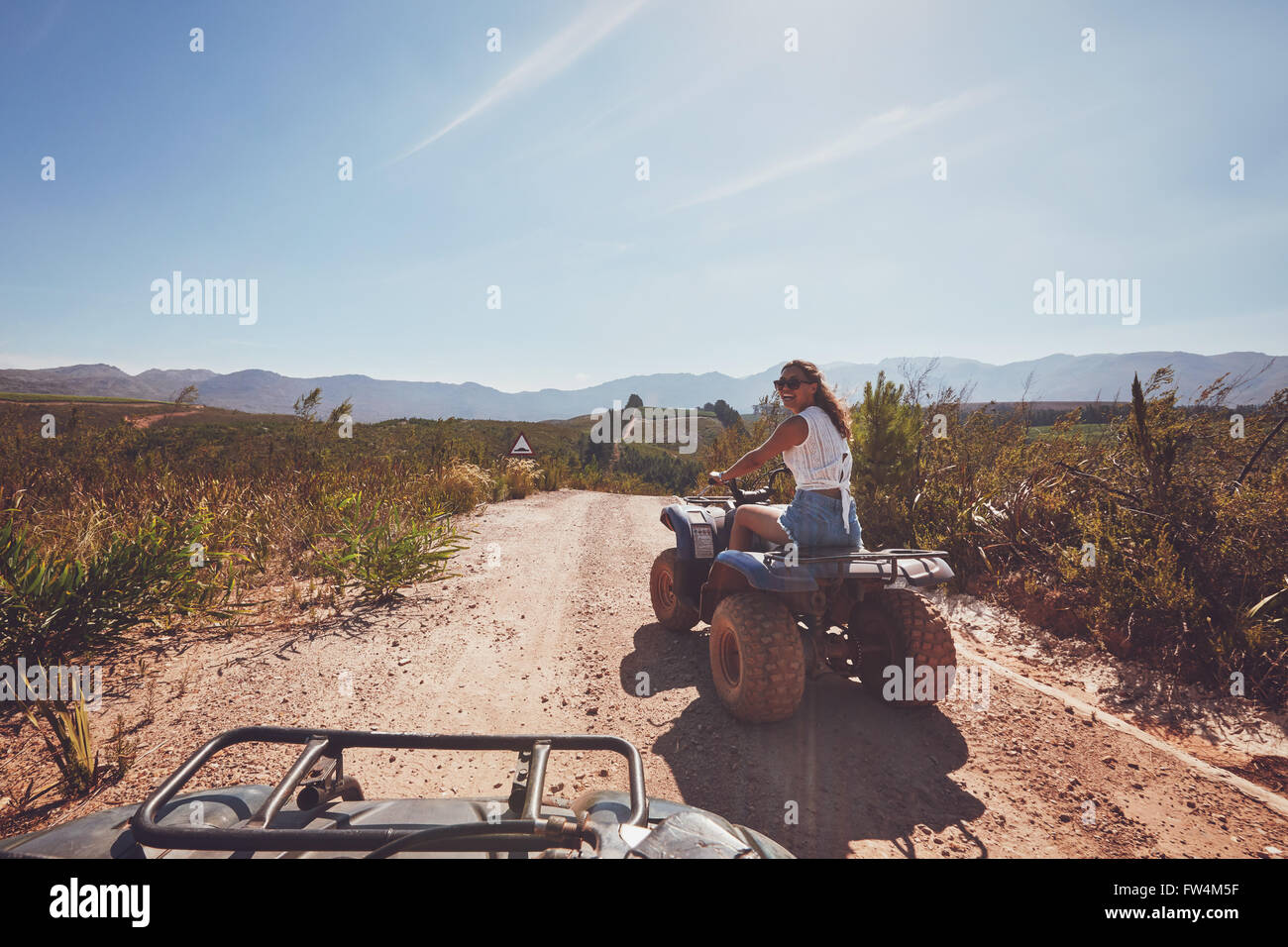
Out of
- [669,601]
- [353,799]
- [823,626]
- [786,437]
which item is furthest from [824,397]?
[353,799]

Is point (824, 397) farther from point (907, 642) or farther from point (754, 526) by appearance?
point (907, 642)

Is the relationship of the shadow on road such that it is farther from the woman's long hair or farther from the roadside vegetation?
the roadside vegetation

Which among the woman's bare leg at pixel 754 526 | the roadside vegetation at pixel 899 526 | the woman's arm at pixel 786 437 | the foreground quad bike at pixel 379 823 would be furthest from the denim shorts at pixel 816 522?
the roadside vegetation at pixel 899 526

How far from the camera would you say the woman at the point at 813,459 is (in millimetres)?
3562

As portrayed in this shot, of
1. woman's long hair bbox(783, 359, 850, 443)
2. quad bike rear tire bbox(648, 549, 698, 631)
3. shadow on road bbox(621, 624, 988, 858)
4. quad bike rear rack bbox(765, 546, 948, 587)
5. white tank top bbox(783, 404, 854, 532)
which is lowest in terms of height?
shadow on road bbox(621, 624, 988, 858)

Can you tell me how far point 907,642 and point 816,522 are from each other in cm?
88

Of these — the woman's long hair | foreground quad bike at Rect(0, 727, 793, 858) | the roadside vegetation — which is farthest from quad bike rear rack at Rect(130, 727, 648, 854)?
the woman's long hair

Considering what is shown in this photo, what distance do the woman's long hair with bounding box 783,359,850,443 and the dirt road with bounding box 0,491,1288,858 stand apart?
6.06ft

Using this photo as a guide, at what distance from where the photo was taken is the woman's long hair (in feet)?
11.9

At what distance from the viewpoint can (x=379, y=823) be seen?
1.39 m

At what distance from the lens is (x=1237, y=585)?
3.95 metres
